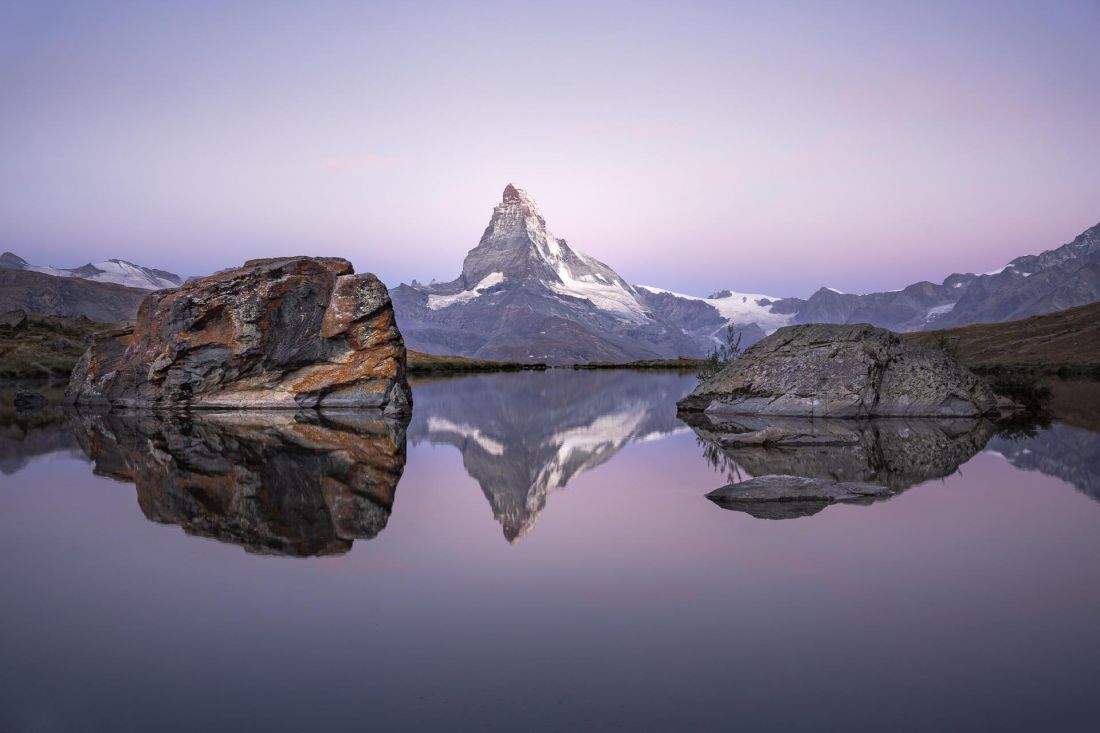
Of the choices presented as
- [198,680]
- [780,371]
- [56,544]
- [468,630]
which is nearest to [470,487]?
[56,544]

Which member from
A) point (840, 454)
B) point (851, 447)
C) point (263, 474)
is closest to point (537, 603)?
point (263, 474)

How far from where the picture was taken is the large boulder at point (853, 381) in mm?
41469

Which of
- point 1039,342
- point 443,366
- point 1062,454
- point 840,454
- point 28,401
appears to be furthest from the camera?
point 1039,342

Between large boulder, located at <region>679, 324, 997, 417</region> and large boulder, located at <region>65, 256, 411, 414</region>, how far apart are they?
20299 mm

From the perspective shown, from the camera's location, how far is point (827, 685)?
324 inches

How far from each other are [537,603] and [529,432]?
25668 mm

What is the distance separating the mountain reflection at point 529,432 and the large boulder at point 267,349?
14.6 feet

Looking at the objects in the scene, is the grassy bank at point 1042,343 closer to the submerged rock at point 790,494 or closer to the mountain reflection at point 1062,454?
the mountain reflection at point 1062,454

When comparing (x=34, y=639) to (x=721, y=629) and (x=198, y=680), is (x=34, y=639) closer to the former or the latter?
(x=198, y=680)

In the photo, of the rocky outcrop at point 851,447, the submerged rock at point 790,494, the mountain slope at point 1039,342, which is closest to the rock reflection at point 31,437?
the submerged rock at point 790,494

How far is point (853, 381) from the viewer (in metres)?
41.8

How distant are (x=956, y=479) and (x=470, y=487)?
12856 mm

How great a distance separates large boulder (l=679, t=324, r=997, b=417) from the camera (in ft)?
136

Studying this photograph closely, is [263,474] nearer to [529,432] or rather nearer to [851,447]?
[529,432]
